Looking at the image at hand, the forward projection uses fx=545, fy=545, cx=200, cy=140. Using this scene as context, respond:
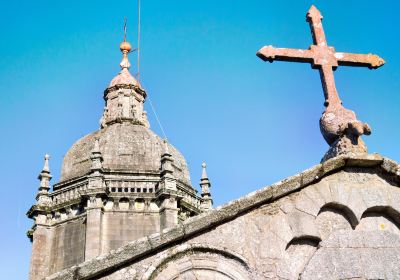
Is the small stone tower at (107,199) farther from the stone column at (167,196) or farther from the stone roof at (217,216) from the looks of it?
the stone roof at (217,216)

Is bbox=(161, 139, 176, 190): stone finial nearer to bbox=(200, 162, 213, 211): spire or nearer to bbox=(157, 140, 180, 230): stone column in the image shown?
bbox=(157, 140, 180, 230): stone column

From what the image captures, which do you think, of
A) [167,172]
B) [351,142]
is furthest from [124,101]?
[351,142]

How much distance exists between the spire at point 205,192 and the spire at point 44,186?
21.6 ft

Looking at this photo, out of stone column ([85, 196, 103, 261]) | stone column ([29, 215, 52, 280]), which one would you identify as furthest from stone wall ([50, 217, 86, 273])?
stone column ([85, 196, 103, 261])

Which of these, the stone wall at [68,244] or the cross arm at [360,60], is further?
the stone wall at [68,244]

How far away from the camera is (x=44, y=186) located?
76.0ft

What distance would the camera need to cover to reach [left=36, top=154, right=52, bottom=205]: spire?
74.6ft

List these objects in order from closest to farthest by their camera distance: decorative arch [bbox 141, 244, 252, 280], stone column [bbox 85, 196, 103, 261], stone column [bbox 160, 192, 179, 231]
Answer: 1. decorative arch [bbox 141, 244, 252, 280]
2. stone column [bbox 85, 196, 103, 261]
3. stone column [bbox 160, 192, 179, 231]

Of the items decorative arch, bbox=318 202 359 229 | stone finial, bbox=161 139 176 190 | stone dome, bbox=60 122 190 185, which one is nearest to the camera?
decorative arch, bbox=318 202 359 229

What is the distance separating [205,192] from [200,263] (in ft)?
63.2

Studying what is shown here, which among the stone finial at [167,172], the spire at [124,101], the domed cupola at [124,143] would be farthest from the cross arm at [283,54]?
the spire at [124,101]

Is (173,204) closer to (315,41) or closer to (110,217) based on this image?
(110,217)

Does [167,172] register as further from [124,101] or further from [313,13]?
[313,13]

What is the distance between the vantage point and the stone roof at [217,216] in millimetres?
5062
